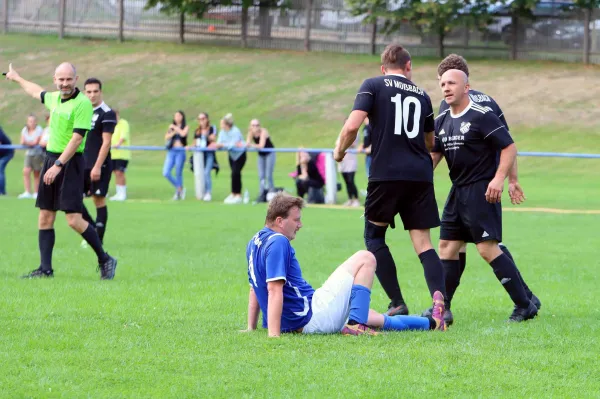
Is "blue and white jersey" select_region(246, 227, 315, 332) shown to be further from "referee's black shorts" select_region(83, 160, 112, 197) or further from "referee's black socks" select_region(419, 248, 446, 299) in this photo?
"referee's black shorts" select_region(83, 160, 112, 197)

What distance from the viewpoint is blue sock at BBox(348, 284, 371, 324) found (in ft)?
23.9

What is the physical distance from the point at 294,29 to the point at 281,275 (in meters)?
44.1

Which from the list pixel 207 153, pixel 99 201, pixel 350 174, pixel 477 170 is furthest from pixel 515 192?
pixel 207 153

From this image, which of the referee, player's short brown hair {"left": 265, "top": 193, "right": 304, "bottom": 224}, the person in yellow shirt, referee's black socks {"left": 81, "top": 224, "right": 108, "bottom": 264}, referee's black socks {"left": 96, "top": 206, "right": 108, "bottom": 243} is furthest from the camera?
the person in yellow shirt

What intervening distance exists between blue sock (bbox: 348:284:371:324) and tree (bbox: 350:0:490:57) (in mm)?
38068

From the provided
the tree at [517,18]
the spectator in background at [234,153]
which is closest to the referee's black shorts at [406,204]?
the spectator in background at [234,153]

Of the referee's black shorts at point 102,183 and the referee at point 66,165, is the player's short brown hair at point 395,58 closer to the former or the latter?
the referee at point 66,165

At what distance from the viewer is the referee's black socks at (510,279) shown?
8.06 meters

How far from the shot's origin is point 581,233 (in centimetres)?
1594

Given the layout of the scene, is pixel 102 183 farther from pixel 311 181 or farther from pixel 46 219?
pixel 311 181

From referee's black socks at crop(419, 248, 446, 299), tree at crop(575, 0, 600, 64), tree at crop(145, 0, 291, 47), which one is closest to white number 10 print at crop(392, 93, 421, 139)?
referee's black socks at crop(419, 248, 446, 299)

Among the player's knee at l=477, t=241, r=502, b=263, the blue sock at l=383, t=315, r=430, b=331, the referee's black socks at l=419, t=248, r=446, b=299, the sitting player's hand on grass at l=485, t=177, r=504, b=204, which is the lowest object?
the blue sock at l=383, t=315, r=430, b=331

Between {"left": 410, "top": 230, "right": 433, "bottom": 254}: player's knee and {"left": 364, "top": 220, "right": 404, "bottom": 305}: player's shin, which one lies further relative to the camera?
{"left": 364, "top": 220, "right": 404, "bottom": 305}: player's shin

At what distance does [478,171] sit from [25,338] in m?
3.55
